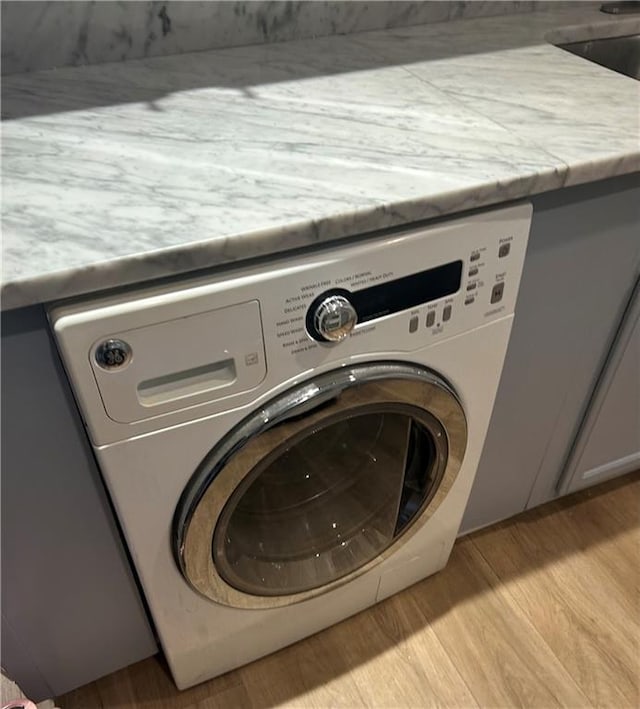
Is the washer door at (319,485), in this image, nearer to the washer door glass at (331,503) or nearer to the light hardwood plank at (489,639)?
the washer door glass at (331,503)

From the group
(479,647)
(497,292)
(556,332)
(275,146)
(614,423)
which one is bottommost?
(479,647)

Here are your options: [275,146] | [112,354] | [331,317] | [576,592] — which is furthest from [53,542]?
[576,592]

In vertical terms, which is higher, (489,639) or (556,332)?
(556,332)

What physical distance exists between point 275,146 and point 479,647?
1.03 meters

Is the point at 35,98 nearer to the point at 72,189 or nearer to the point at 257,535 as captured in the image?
the point at 72,189

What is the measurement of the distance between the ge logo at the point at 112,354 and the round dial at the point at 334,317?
23cm

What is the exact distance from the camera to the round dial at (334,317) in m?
0.81

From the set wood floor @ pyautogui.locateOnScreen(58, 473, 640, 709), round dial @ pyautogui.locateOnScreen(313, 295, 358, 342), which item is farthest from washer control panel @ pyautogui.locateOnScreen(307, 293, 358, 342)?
wood floor @ pyautogui.locateOnScreen(58, 473, 640, 709)

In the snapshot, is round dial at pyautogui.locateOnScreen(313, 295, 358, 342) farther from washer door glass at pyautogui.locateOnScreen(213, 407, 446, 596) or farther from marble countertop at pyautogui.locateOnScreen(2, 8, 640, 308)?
washer door glass at pyautogui.locateOnScreen(213, 407, 446, 596)

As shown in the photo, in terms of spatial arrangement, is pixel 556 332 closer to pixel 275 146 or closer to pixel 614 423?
pixel 614 423

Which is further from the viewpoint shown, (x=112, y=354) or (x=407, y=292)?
(x=407, y=292)

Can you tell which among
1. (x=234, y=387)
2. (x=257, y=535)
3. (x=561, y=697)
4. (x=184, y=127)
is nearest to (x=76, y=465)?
(x=234, y=387)

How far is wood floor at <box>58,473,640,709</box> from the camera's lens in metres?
1.25

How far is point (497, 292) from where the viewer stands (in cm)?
94
